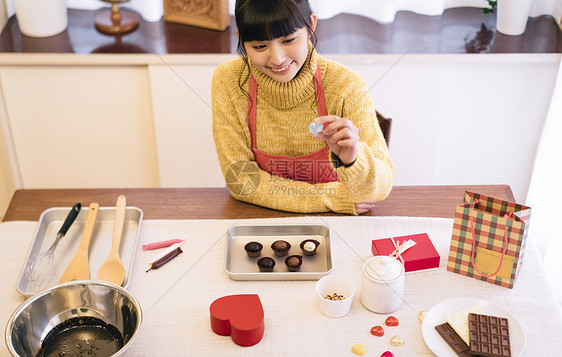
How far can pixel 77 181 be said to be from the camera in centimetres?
273

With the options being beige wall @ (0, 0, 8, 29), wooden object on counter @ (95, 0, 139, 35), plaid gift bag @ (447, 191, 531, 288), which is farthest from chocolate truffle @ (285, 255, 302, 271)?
beige wall @ (0, 0, 8, 29)

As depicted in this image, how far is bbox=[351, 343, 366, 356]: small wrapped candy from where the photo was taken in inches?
48.6

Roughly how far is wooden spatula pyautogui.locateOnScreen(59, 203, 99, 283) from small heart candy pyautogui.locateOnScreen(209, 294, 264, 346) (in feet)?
1.10

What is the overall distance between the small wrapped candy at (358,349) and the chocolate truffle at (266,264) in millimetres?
282

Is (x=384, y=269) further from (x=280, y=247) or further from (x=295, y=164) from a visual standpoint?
(x=295, y=164)

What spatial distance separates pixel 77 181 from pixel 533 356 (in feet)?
6.80

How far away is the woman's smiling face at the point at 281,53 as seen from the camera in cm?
153

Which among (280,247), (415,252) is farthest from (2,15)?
(415,252)

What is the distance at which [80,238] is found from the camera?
1.57 metres

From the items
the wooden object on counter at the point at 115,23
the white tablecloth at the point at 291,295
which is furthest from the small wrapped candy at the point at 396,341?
the wooden object on counter at the point at 115,23

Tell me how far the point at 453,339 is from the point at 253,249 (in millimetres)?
489

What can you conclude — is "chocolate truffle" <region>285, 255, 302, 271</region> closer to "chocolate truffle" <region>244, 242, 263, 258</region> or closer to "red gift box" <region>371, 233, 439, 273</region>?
"chocolate truffle" <region>244, 242, 263, 258</region>

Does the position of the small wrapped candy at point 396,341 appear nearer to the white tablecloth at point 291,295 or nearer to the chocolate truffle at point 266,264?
the white tablecloth at point 291,295

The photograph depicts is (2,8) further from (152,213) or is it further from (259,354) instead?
(259,354)
